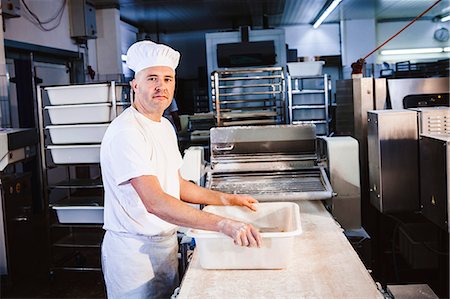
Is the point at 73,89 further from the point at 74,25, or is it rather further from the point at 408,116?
the point at 74,25

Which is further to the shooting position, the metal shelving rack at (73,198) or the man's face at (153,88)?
the metal shelving rack at (73,198)

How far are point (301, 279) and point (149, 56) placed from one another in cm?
104

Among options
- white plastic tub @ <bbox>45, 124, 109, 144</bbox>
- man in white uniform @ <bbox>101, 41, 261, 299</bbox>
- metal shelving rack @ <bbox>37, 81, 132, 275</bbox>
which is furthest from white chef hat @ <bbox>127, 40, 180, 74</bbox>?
white plastic tub @ <bbox>45, 124, 109, 144</bbox>

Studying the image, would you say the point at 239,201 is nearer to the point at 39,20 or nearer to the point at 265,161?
the point at 265,161

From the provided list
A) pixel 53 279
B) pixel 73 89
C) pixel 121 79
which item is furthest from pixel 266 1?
pixel 53 279

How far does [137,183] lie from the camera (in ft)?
5.61

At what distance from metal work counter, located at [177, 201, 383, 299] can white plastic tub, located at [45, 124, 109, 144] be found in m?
2.04

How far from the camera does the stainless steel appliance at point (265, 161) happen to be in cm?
255

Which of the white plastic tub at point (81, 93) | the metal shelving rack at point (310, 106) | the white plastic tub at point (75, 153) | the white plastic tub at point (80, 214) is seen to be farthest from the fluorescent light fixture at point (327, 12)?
the white plastic tub at point (80, 214)

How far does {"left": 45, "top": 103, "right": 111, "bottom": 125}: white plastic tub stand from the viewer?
11.4 feet

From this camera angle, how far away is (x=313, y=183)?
2549 mm

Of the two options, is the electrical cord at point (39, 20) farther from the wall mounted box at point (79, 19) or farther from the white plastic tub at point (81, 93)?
the white plastic tub at point (81, 93)

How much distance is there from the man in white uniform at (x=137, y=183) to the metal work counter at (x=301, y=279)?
23cm

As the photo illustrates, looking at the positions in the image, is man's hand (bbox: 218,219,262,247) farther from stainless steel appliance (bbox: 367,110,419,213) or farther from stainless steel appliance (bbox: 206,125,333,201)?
stainless steel appliance (bbox: 367,110,419,213)
